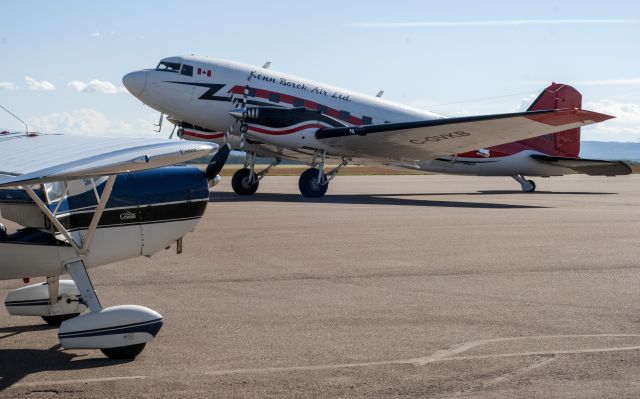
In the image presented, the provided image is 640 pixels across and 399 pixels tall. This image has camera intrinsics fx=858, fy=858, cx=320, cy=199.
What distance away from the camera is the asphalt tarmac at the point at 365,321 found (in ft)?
20.4

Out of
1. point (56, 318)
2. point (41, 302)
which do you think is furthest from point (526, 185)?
point (41, 302)

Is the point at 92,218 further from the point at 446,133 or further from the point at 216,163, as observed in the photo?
the point at 446,133

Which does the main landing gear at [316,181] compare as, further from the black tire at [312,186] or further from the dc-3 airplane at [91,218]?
the dc-3 airplane at [91,218]

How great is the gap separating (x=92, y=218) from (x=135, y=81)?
70.7 ft

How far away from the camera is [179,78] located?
92.7 ft

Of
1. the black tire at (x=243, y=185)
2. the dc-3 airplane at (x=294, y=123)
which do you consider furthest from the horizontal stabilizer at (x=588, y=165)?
the black tire at (x=243, y=185)

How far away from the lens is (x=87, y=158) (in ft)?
20.5

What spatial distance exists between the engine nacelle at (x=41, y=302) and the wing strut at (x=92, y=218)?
1199mm

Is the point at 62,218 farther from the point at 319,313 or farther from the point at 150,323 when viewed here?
the point at 319,313

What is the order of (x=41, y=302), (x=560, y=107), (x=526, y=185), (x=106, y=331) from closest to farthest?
(x=106, y=331) < (x=41, y=302) < (x=560, y=107) < (x=526, y=185)

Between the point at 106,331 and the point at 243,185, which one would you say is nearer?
the point at 106,331

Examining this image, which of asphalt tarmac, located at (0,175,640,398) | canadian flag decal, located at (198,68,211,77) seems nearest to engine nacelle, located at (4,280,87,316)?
asphalt tarmac, located at (0,175,640,398)

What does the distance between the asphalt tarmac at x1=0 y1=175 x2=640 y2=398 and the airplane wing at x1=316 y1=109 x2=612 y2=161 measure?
9.11m

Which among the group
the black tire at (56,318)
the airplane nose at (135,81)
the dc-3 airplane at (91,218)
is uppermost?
the airplane nose at (135,81)
